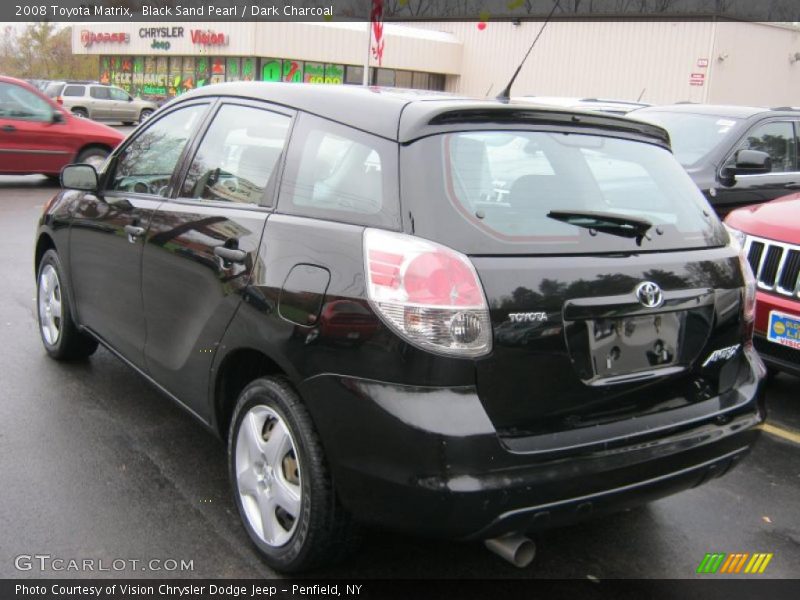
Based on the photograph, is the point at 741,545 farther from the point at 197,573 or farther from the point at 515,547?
the point at 197,573

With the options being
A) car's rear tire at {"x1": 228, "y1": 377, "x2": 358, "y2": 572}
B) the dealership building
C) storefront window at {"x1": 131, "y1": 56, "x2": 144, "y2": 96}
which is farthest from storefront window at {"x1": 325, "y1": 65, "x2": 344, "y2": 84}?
car's rear tire at {"x1": 228, "y1": 377, "x2": 358, "y2": 572}

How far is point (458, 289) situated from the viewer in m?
2.48

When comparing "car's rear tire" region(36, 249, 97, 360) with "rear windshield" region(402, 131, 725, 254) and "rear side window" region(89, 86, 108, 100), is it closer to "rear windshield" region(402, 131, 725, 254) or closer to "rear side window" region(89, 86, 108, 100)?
"rear windshield" region(402, 131, 725, 254)

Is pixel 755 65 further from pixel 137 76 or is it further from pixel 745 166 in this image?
pixel 137 76

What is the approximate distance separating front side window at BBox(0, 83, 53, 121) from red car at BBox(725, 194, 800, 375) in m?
11.7

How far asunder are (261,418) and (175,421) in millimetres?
1499

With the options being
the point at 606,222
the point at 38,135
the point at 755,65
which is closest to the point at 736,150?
the point at 606,222

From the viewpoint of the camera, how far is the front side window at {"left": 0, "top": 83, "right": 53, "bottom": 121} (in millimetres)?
12930

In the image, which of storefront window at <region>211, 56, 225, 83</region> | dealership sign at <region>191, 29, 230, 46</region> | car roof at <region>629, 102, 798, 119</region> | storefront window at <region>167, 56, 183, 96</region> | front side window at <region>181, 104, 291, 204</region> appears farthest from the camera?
storefront window at <region>167, 56, 183, 96</region>

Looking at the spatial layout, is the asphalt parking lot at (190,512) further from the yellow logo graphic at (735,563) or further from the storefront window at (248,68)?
the storefront window at (248,68)

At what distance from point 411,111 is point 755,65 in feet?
120

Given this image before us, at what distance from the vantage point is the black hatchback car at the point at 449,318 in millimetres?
2471

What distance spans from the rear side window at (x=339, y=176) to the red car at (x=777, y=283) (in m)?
2.77

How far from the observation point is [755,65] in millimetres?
34750
